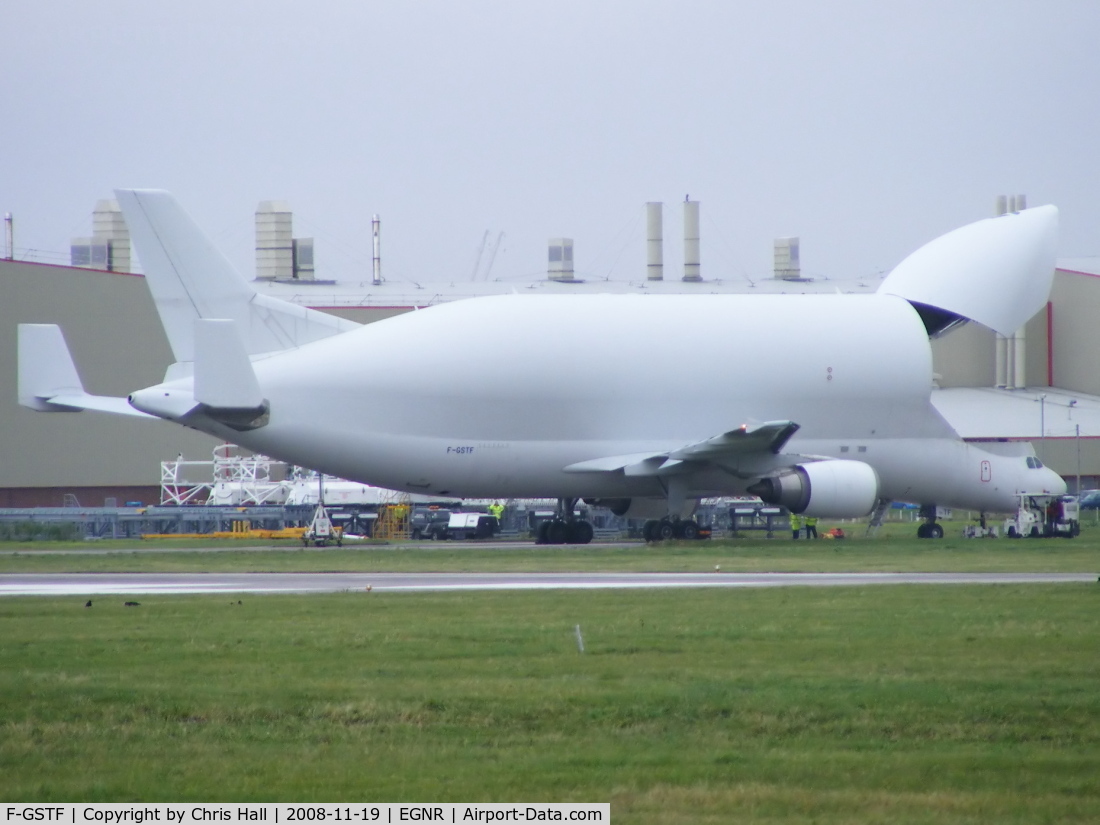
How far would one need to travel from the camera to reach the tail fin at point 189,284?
43.0 meters

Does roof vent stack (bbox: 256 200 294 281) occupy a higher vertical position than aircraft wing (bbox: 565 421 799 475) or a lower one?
higher

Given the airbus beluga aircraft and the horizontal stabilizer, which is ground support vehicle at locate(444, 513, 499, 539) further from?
the horizontal stabilizer

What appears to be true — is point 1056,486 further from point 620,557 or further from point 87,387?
point 87,387

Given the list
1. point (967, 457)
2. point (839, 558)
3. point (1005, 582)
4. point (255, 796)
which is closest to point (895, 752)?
point (255, 796)

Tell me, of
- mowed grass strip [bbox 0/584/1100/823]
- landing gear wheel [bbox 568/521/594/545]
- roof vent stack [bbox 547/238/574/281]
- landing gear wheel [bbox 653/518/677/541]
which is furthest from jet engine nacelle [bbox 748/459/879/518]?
roof vent stack [bbox 547/238/574/281]

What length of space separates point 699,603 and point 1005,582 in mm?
6699

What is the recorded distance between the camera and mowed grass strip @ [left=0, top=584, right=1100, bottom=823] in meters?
11.2

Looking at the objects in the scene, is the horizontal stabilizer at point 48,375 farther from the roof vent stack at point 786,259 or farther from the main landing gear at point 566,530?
the roof vent stack at point 786,259

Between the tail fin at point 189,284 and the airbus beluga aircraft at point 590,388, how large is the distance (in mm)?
57

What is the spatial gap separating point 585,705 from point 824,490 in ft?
96.7

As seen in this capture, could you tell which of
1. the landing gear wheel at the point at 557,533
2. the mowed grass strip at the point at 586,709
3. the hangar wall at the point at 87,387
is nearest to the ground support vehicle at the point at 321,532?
the landing gear wheel at the point at 557,533

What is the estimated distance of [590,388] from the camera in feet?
146

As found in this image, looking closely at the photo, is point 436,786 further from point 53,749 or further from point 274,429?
point 274,429

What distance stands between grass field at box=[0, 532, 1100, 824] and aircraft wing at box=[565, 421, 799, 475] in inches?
714
